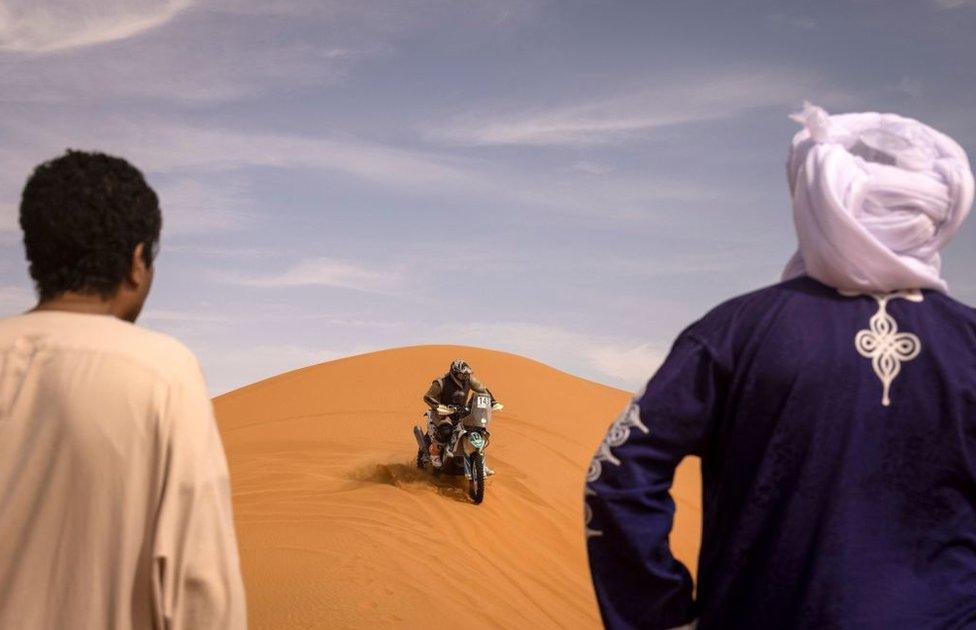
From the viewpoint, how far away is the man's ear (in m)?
2.89

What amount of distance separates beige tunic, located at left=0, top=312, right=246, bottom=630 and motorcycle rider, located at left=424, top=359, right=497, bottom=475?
9.95 m

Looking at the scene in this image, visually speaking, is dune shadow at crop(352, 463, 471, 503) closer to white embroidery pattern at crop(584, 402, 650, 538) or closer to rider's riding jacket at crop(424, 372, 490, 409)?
rider's riding jacket at crop(424, 372, 490, 409)

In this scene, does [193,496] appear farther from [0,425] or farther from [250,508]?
[250,508]

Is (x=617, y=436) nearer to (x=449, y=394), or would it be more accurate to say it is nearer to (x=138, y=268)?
(x=138, y=268)

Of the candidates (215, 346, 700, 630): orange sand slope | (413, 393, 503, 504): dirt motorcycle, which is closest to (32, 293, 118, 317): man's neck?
(215, 346, 700, 630): orange sand slope

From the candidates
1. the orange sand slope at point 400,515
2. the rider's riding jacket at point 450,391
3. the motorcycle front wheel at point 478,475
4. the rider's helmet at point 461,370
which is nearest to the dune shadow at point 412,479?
the orange sand slope at point 400,515

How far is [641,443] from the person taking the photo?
2977 millimetres

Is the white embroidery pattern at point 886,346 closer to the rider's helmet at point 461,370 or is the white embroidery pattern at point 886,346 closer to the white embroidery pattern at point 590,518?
the white embroidery pattern at point 590,518

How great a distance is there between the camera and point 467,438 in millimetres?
12906

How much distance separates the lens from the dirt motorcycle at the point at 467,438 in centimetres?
1271

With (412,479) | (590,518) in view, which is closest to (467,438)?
(412,479)

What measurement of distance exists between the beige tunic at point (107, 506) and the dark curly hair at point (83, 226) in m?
0.18

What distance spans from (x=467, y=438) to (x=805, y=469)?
1018 centimetres

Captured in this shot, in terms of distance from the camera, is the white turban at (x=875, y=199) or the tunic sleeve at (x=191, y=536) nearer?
the tunic sleeve at (x=191, y=536)
